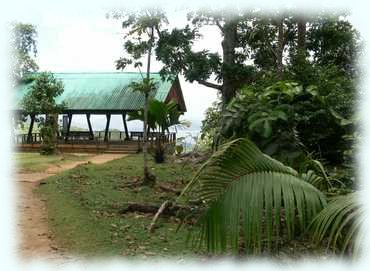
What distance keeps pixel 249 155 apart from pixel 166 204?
4211mm

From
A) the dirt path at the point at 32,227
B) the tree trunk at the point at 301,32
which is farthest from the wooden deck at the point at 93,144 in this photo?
the tree trunk at the point at 301,32

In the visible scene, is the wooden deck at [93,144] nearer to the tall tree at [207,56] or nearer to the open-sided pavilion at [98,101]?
the open-sided pavilion at [98,101]

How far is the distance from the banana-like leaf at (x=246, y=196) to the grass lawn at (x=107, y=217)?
7.82ft

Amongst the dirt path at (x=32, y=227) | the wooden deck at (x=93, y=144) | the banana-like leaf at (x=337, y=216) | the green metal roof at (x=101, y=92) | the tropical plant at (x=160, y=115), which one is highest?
the green metal roof at (x=101, y=92)

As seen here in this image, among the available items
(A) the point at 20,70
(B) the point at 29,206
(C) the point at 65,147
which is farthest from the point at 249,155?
(A) the point at 20,70

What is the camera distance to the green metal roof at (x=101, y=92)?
20312 mm

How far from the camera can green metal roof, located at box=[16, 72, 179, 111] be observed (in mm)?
20312

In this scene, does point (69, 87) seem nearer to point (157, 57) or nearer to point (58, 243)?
point (157, 57)

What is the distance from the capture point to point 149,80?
889cm

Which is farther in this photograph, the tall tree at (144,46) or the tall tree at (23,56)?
the tall tree at (23,56)

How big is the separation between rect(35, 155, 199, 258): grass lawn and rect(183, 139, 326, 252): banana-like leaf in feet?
7.82

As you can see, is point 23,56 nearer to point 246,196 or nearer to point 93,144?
point 93,144

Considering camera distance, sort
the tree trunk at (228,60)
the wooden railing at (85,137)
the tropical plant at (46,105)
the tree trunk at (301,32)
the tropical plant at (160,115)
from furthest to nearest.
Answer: the wooden railing at (85,137), the tropical plant at (46,105), the tree trunk at (228,60), the tropical plant at (160,115), the tree trunk at (301,32)

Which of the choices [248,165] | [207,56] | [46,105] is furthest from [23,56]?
[248,165]
